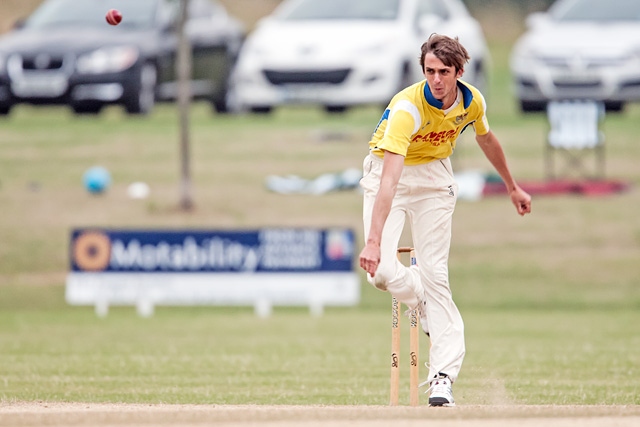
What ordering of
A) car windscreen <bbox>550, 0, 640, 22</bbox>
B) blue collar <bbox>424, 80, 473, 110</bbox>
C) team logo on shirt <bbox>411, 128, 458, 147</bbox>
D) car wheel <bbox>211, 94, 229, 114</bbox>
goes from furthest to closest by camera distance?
car wheel <bbox>211, 94, 229, 114</bbox> → car windscreen <bbox>550, 0, 640, 22</bbox> → team logo on shirt <bbox>411, 128, 458, 147</bbox> → blue collar <bbox>424, 80, 473, 110</bbox>

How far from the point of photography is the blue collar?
650 centimetres

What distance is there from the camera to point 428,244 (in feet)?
22.5

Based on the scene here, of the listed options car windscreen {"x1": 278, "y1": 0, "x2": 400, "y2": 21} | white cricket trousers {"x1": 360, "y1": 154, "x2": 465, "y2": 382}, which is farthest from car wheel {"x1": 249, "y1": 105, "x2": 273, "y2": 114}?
white cricket trousers {"x1": 360, "y1": 154, "x2": 465, "y2": 382}

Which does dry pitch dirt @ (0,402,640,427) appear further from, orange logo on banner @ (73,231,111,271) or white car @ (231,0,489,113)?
white car @ (231,0,489,113)

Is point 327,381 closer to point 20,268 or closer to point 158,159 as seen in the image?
point 20,268

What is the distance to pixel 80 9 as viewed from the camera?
19.8m

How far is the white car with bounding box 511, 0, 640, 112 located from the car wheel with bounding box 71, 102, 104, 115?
651cm

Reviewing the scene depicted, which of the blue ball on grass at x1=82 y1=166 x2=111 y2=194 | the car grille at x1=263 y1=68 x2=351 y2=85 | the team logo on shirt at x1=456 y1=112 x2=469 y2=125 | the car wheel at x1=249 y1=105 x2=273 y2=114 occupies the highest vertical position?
the car grille at x1=263 y1=68 x2=351 y2=85

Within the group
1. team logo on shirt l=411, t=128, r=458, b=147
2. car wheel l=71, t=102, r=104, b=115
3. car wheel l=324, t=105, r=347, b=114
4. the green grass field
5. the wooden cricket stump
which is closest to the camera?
team logo on shirt l=411, t=128, r=458, b=147

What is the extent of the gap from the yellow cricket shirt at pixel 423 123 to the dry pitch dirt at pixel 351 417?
1.29 metres

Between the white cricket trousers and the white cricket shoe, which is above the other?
the white cricket trousers

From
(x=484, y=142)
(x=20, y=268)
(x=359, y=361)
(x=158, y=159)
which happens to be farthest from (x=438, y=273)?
(x=158, y=159)

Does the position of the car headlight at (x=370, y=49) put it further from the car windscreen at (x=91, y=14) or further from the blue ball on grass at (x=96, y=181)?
the blue ball on grass at (x=96, y=181)

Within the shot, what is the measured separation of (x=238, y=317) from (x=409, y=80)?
5.29m
